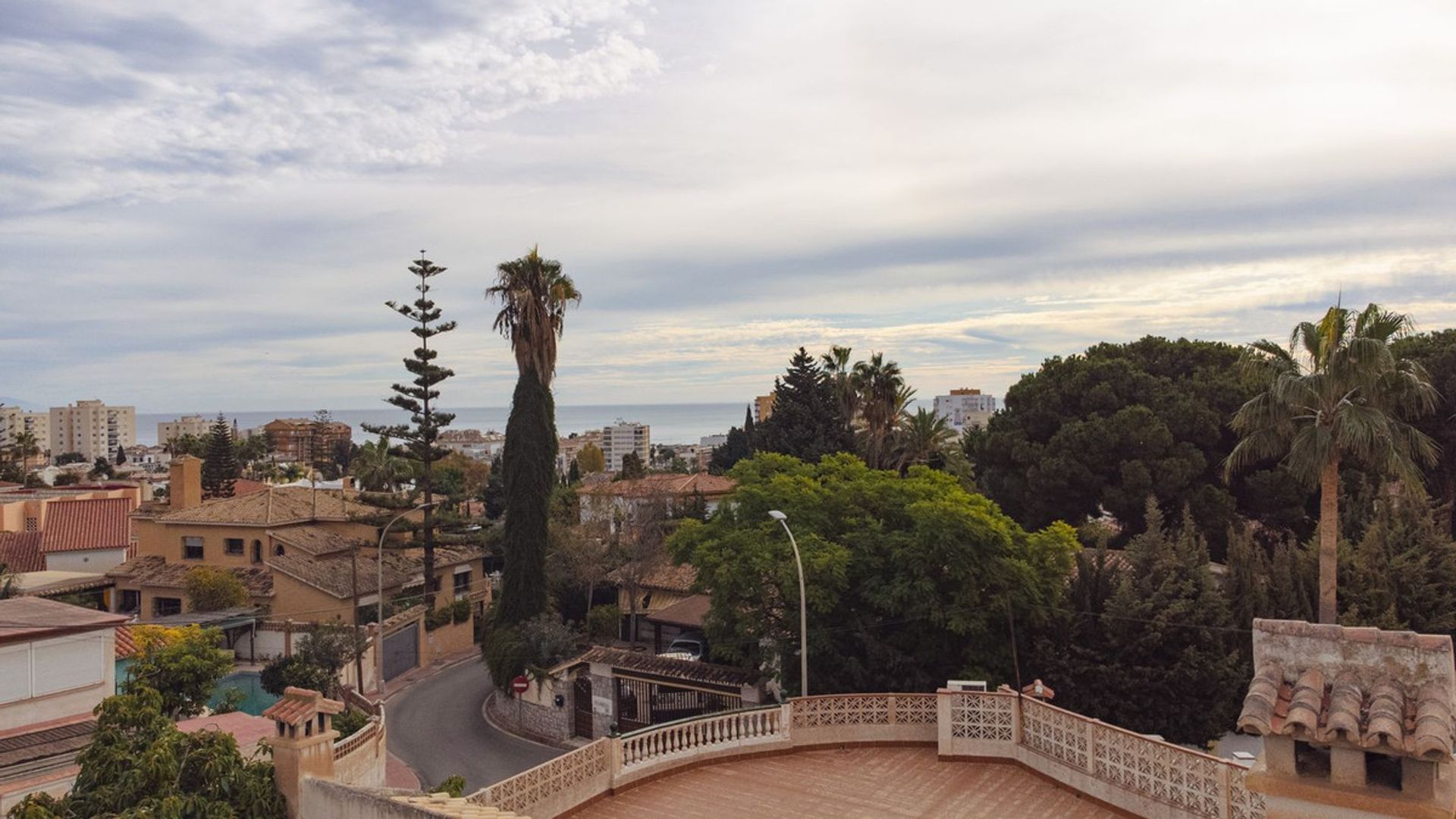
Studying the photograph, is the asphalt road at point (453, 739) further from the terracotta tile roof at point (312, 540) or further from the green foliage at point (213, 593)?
the terracotta tile roof at point (312, 540)

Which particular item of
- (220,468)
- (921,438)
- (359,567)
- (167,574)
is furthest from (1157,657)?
(220,468)

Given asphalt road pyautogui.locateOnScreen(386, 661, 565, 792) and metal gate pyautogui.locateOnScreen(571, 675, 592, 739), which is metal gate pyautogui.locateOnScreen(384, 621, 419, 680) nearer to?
asphalt road pyautogui.locateOnScreen(386, 661, 565, 792)

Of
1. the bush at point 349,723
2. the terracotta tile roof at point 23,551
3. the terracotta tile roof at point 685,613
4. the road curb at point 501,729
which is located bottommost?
the road curb at point 501,729

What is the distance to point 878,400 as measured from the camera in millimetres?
44562

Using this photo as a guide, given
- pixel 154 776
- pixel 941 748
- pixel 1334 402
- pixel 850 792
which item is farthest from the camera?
A: pixel 1334 402

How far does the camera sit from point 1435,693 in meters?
5.98

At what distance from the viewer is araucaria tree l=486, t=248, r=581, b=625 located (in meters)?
31.7

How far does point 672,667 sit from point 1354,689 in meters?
18.4

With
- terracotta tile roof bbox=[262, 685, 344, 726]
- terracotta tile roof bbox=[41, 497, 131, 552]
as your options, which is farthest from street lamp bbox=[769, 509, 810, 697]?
terracotta tile roof bbox=[41, 497, 131, 552]

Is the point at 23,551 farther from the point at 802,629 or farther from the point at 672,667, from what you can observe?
the point at 802,629

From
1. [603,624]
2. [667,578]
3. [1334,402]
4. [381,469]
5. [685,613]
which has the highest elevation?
[1334,402]

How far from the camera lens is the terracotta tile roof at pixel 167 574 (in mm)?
37438

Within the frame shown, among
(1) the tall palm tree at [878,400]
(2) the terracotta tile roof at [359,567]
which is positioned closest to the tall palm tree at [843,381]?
(1) the tall palm tree at [878,400]

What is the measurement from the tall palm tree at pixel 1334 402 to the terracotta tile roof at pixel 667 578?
24681 millimetres
